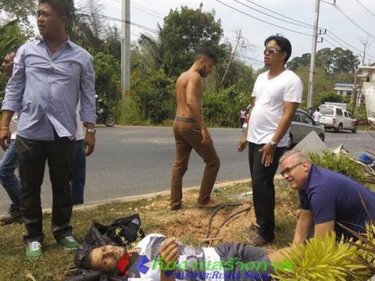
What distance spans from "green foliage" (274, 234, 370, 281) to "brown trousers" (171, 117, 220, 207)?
9.04ft

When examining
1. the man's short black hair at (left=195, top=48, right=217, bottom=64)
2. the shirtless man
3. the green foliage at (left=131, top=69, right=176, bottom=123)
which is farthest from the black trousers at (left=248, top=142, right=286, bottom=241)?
the green foliage at (left=131, top=69, right=176, bottom=123)

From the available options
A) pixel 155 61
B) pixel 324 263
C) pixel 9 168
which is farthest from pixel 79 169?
pixel 155 61

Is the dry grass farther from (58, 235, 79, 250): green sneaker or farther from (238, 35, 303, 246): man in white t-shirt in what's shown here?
(238, 35, 303, 246): man in white t-shirt

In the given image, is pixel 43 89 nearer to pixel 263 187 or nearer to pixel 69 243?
pixel 69 243

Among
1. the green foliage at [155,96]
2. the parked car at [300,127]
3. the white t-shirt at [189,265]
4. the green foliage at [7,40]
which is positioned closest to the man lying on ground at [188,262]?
the white t-shirt at [189,265]

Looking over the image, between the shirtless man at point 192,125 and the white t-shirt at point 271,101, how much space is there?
0.79 m

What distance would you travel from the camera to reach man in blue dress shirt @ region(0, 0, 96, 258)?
3561mm

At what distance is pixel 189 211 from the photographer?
5.05m

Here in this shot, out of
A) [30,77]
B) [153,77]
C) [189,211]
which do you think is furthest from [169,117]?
[30,77]

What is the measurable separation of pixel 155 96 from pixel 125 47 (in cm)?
251

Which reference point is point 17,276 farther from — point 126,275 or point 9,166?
point 9,166

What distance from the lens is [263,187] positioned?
161 inches

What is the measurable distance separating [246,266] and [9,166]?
243 centimetres

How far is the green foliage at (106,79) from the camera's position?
20.2m
